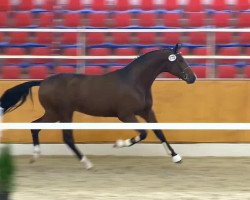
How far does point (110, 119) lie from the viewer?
36.4 feet

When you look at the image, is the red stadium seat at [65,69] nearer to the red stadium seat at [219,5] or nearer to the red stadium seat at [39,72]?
the red stadium seat at [39,72]

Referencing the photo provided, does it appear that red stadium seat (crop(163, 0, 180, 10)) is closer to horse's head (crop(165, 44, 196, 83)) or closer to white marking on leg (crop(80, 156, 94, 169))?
horse's head (crop(165, 44, 196, 83))

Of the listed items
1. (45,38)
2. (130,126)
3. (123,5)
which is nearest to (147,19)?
(123,5)

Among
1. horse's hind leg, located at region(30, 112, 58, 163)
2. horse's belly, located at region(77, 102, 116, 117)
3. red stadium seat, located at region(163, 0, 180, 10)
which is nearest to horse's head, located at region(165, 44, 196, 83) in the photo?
horse's belly, located at region(77, 102, 116, 117)

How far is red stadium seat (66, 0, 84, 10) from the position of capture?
41.0ft

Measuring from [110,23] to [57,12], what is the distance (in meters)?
0.93

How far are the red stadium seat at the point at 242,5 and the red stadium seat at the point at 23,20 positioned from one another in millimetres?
3563

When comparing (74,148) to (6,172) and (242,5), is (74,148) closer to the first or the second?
(6,172)

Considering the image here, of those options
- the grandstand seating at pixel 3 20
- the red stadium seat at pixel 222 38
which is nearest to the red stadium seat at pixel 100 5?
the grandstand seating at pixel 3 20

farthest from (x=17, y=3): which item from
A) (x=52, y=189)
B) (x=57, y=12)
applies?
(x=52, y=189)

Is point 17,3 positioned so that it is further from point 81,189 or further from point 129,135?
point 81,189

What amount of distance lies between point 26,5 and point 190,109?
11.7ft

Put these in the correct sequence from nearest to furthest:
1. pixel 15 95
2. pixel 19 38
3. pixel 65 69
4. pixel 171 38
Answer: pixel 15 95 < pixel 65 69 < pixel 171 38 < pixel 19 38

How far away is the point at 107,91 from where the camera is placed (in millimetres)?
10188
